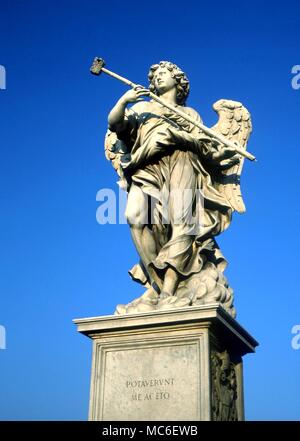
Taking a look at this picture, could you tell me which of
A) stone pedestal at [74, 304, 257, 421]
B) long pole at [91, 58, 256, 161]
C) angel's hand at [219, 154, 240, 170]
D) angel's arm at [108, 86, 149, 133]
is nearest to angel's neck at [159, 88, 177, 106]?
long pole at [91, 58, 256, 161]

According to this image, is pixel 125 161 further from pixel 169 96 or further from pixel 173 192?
pixel 169 96

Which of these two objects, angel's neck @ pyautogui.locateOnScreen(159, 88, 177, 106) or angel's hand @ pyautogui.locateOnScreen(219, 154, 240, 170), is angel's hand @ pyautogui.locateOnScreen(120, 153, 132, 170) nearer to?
angel's neck @ pyautogui.locateOnScreen(159, 88, 177, 106)

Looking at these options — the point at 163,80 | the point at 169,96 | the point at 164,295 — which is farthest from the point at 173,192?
the point at 163,80

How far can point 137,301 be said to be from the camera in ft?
27.2

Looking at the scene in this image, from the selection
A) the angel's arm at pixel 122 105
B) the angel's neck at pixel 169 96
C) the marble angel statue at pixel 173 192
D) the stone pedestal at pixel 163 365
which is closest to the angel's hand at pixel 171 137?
the marble angel statue at pixel 173 192

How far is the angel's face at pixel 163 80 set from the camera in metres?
9.55

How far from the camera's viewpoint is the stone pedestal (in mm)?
7238

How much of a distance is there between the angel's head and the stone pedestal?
3.70 m

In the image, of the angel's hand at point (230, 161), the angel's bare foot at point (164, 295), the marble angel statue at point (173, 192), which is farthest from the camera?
the angel's hand at point (230, 161)

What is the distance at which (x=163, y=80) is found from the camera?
9.55 metres

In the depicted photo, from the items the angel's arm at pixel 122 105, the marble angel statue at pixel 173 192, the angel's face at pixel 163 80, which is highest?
the angel's face at pixel 163 80

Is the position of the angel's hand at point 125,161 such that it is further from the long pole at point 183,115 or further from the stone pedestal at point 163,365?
the stone pedestal at point 163,365
